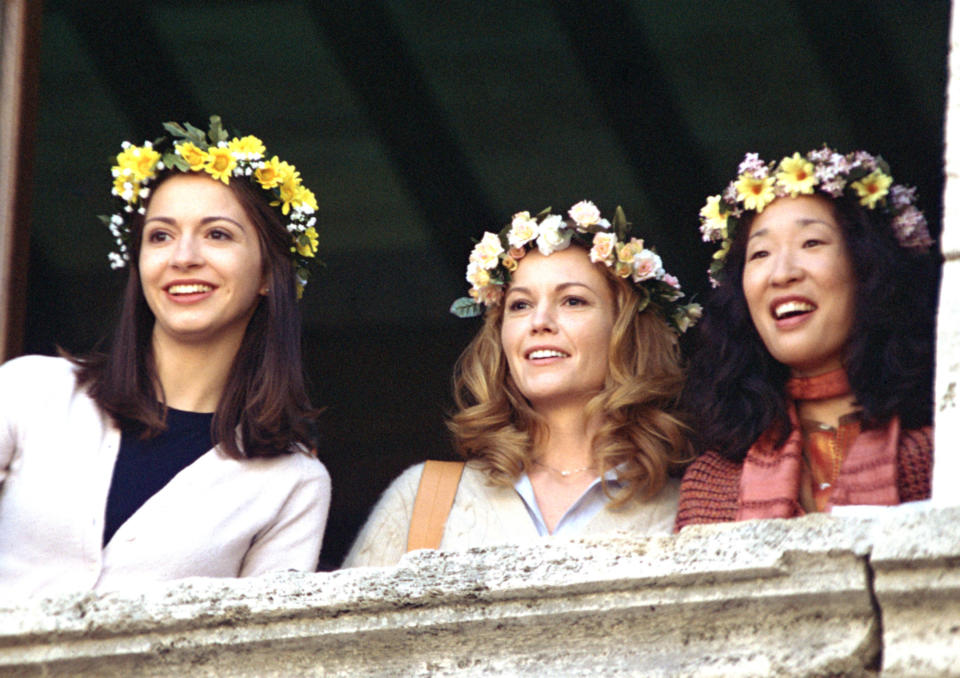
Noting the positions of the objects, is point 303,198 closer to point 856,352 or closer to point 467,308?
point 467,308

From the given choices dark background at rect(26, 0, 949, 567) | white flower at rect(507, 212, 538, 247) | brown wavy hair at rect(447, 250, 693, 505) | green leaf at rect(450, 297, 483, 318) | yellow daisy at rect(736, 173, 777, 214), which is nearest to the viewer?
yellow daisy at rect(736, 173, 777, 214)

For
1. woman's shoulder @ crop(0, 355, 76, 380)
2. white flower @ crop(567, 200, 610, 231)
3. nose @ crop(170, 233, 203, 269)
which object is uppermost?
white flower @ crop(567, 200, 610, 231)

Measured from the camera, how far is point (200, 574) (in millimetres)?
3695

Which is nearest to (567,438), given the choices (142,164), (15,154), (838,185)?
(838,185)

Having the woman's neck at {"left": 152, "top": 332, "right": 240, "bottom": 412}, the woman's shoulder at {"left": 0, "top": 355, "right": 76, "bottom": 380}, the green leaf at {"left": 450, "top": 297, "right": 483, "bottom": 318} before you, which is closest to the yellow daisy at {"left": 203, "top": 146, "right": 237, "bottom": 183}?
the woman's neck at {"left": 152, "top": 332, "right": 240, "bottom": 412}

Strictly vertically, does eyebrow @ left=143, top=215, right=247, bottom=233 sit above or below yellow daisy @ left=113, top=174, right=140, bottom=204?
below

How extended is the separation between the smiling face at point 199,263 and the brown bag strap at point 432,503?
0.61m

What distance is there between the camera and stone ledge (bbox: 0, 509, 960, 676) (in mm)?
2791

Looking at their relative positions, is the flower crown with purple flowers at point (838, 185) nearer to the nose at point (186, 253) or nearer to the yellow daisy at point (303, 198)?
the yellow daisy at point (303, 198)

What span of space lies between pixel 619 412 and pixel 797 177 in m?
0.74

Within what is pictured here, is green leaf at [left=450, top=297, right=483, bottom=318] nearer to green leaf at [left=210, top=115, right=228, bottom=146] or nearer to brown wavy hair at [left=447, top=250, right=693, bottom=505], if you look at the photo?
brown wavy hair at [left=447, top=250, right=693, bottom=505]

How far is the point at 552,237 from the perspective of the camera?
14.0 ft

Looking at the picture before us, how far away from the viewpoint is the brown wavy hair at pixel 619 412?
4086 mm

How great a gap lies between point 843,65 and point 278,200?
2.69m
